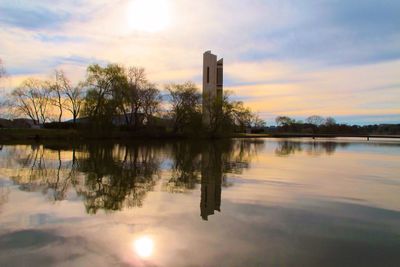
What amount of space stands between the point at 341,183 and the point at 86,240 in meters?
12.2

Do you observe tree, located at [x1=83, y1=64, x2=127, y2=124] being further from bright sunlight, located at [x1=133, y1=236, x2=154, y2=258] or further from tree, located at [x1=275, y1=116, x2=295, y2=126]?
tree, located at [x1=275, y1=116, x2=295, y2=126]

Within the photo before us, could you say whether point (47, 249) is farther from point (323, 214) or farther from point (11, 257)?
point (323, 214)

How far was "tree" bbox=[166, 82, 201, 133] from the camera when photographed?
237 feet

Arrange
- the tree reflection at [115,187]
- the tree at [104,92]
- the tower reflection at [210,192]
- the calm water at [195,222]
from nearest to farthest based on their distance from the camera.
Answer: the calm water at [195,222] → the tower reflection at [210,192] → the tree reflection at [115,187] → the tree at [104,92]

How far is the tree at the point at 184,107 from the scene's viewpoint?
72.1 m

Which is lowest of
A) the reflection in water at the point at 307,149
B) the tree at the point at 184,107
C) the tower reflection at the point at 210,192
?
the tower reflection at the point at 210,192

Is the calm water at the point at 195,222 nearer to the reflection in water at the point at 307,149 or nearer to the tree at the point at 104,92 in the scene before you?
the reflection in water at the point at 307,149

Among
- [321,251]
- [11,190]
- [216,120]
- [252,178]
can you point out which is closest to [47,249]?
[321,251]

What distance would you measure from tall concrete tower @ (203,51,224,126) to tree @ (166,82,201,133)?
8.62 feet

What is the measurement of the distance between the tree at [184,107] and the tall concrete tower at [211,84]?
2626mm

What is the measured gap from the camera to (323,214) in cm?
1007

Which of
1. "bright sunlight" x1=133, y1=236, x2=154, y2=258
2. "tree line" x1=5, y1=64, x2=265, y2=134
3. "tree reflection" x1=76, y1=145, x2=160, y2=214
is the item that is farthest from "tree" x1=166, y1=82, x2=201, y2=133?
"bright sunlight" x1=133, y1=236, x2=154, y2=258

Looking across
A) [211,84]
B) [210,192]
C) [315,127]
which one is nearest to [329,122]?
[315,127]

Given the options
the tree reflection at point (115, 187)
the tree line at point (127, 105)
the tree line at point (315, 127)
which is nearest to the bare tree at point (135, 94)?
the tree line at point (127, 105)
